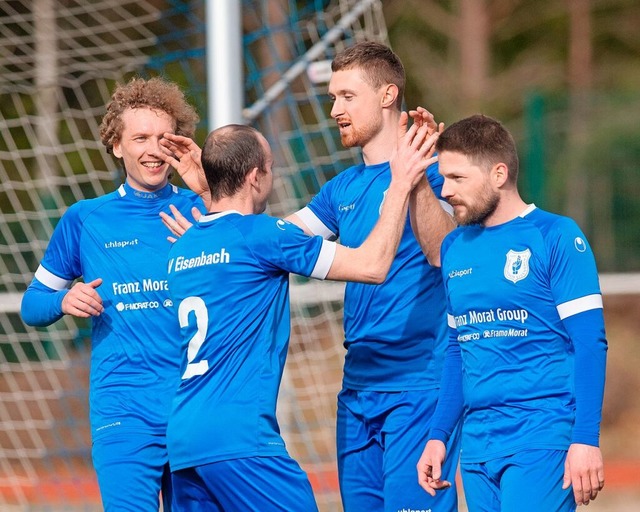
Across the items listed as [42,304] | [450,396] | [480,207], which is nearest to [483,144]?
[480,207]

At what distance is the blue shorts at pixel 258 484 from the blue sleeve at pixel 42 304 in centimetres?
114

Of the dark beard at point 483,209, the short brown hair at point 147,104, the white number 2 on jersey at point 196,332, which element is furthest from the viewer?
the short brown hair at point 147,104

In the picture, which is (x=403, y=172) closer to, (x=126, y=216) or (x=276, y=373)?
(x=276, y=373)

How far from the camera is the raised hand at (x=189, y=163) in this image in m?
4.72

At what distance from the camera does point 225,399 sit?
387 cm

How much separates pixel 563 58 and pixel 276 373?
75.2ft

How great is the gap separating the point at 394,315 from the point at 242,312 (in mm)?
904

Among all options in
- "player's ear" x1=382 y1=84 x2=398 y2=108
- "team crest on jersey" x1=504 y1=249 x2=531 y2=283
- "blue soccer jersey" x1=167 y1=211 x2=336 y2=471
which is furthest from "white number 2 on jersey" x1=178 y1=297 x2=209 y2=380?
"player's ear" x1=382 y1=84 x2=398 y2=108

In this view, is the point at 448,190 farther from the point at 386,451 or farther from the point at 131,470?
the point at 131,470

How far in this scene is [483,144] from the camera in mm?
4086

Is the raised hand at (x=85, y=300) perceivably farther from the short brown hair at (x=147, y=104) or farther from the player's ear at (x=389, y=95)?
the player's ear at (x=389, y=95)

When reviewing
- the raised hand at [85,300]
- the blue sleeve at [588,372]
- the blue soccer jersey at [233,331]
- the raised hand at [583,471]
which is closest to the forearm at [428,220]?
the blue soccer jersey at [233,331]

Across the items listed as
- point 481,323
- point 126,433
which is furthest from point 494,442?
point 126,433

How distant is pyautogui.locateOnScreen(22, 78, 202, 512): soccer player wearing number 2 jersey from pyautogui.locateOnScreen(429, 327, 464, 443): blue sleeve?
3.52 ft
